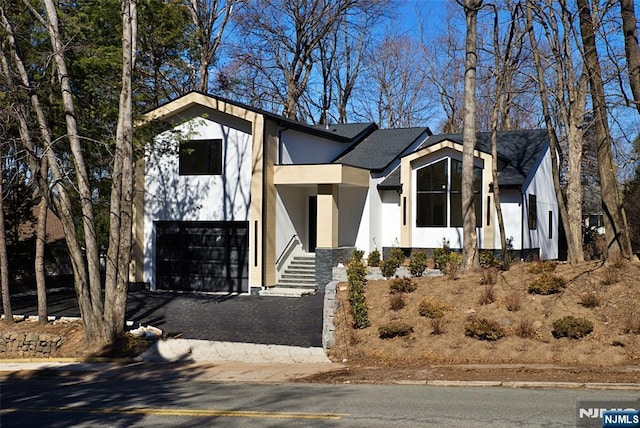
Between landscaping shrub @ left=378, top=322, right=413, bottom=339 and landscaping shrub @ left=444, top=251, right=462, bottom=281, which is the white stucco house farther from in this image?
landscaping shrub @ left=378, top=322, right=413, bottom=339

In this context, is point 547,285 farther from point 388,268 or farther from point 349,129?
Result: point 349,129

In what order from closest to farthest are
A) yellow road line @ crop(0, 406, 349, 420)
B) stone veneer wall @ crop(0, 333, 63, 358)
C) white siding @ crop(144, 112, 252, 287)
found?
yellow road line @ crop(0, 406, 349, 420) < stone veneer wall @ crop(0, 333, 63, 358) < white siding @ crop(144, 112, 252, 287)

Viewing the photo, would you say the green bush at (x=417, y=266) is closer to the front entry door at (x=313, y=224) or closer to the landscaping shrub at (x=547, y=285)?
the landscaping shrub at (x=547, y=285)

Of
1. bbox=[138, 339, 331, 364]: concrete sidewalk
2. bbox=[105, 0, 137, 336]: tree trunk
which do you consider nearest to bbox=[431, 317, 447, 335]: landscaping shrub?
bbox=[138, 339, 331, 364]: concrete sidewalk

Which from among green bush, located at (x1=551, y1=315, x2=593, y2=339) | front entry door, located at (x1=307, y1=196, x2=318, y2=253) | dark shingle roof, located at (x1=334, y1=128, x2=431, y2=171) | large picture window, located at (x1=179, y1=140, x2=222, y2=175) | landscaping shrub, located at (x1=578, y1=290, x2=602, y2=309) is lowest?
green bush, located at (x1=551, y1=315, x2=593, y2=339)

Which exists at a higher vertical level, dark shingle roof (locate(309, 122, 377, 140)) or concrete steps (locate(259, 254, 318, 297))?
dark shingle roof (locate(309, 122, 377, 140))

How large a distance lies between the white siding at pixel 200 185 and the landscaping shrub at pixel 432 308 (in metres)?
9.32

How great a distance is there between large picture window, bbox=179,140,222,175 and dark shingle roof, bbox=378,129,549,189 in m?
6.39

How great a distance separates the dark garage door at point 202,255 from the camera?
23.8m

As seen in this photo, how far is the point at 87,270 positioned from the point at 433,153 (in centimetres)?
1361

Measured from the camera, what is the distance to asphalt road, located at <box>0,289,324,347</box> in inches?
656

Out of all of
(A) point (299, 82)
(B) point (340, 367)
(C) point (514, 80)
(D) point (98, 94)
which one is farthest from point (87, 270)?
(A) point (299, 82)

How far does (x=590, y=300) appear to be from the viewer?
1495 centimetres

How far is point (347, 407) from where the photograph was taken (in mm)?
9562
